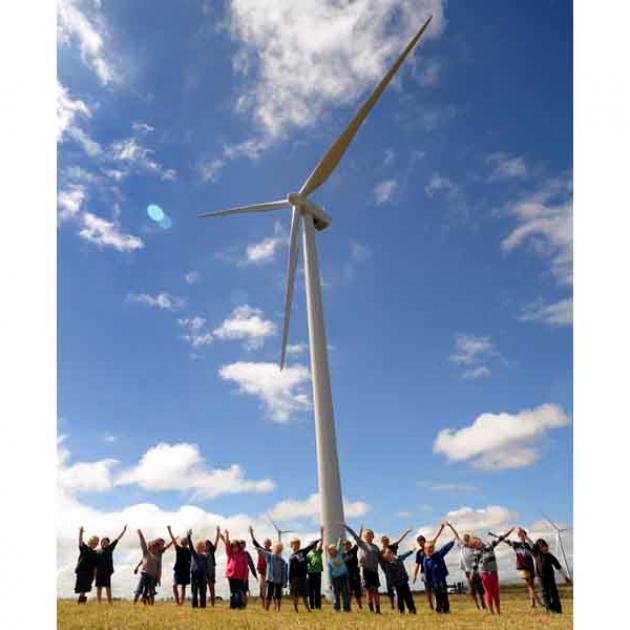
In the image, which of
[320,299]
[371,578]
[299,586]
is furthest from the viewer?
[320,299]

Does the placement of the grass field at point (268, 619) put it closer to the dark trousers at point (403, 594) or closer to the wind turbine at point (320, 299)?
the dark trousers at point (403, 594)

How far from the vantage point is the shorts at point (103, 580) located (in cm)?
1923

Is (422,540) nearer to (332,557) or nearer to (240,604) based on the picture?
(332,557)

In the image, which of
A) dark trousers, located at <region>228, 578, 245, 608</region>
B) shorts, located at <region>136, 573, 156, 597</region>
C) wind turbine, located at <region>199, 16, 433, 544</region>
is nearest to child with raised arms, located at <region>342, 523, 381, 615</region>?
dark trousers, located at <region>228, 578, 245, 608</region>

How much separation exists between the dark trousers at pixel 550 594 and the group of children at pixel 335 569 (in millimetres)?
27

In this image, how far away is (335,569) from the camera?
1972cm

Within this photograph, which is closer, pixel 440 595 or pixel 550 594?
pixel 550 594

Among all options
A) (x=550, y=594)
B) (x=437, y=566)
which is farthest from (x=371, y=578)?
(x=550, y=594)

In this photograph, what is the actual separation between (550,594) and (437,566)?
3.10m

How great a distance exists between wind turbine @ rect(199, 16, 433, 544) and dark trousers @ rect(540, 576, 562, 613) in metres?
12.3

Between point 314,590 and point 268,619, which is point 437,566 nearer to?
point 314,590

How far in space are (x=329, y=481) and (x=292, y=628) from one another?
15.6 meters

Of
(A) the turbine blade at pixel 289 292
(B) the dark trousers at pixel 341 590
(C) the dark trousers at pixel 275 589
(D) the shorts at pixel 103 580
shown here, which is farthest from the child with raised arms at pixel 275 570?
(A) the turbine blade at pixel 289 292
